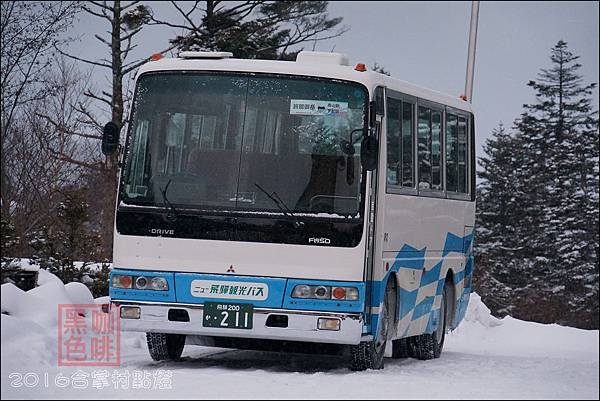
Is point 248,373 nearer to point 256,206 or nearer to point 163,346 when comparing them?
point 256,206

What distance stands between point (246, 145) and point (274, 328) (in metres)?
1.92

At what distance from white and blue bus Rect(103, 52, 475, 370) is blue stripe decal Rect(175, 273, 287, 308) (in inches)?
0.5

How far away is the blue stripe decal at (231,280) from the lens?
1466 cm

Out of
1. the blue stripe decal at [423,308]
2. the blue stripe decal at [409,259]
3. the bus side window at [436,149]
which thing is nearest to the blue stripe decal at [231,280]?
the blue stripe decal at [409,259]

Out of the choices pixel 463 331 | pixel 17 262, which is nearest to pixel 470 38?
pixel 463 331

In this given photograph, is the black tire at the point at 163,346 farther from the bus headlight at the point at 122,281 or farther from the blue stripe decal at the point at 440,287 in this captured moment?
the blue stripe decal at the point at 440,287

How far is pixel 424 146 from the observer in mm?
17750

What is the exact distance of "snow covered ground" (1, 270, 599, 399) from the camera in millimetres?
11781

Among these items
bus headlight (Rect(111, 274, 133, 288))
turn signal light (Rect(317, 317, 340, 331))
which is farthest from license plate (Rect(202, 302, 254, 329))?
bus headlight (Rect(111, 274, 133, 288))

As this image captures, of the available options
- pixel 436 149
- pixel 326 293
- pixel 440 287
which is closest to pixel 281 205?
pixel 326 293

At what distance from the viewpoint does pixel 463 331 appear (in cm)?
2664

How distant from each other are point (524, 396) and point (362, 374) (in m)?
3.06

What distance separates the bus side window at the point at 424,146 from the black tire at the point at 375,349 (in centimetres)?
195

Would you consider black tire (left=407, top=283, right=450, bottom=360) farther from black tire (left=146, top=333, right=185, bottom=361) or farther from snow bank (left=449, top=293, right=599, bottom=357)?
snow bank (left=449, top=293, right=599, bottom=357)
